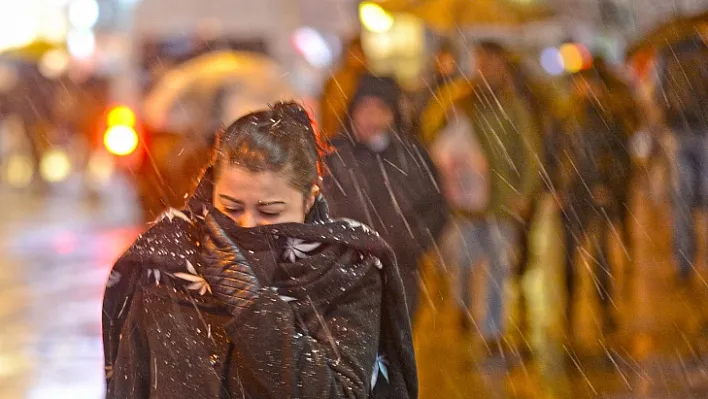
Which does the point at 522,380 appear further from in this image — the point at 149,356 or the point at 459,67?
the point at 149,356

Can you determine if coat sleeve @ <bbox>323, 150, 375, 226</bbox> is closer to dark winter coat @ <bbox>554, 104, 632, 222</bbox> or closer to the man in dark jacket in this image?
the man in dark jacket

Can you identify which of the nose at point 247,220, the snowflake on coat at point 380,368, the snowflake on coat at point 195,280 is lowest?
the snowflake on coat at point 380,368

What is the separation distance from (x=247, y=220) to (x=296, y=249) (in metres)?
0.15

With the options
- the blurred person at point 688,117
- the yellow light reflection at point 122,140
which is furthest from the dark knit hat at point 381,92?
the yellow light reflection at point 122,140

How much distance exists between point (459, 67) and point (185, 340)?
Result: 831 cm

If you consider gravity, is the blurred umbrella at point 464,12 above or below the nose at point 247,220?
above

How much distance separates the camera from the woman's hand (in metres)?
2.63

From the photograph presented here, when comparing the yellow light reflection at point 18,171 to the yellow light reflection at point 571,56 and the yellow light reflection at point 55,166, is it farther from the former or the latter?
the yellow light reflection at point 571,56

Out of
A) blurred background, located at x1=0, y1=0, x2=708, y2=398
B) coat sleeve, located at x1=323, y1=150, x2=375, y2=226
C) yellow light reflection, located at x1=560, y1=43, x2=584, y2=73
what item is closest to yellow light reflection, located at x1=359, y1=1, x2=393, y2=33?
blurred background, located at x1=0, y1=0, x2=708, y2=398

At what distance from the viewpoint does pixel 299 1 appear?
854 inches

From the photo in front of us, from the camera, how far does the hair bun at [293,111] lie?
2869 millimetres

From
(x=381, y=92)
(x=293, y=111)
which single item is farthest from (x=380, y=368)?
(x=381, y=92)

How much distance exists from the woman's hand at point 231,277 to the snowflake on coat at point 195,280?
6cm

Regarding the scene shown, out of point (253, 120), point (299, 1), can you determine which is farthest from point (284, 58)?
point (253, 120)
